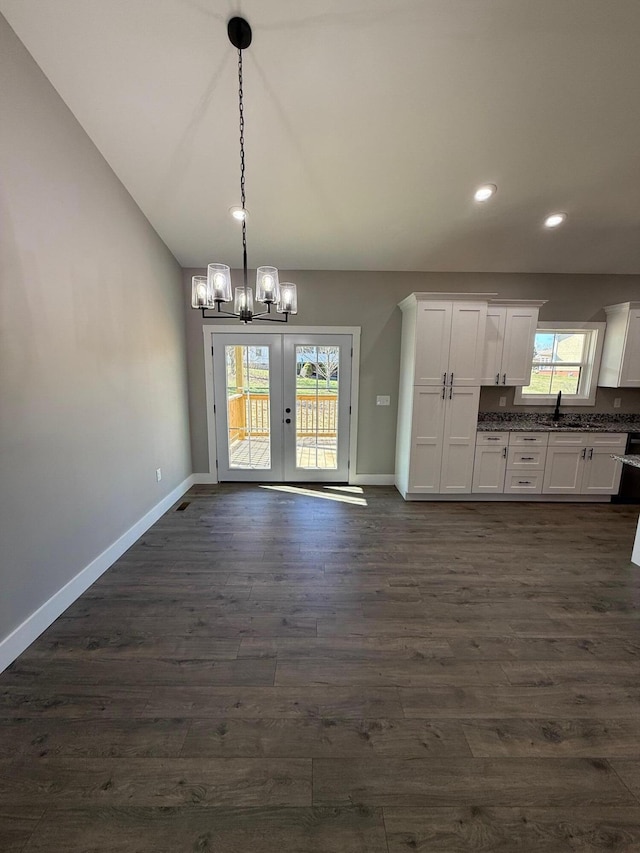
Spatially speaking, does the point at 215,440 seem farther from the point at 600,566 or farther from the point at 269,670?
the point at 600,566

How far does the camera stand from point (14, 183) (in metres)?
1.86

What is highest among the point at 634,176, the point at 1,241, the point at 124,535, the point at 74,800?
the point at 634,176

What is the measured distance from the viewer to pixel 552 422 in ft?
13.7

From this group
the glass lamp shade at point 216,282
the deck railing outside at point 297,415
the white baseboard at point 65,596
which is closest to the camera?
the white baseboard at point 65,596

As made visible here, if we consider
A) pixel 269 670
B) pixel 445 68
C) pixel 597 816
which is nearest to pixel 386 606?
pixel 269 670

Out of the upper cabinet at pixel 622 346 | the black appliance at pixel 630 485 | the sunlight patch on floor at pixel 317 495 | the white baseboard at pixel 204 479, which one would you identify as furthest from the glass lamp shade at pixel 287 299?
the black appliance at pixel 630 485

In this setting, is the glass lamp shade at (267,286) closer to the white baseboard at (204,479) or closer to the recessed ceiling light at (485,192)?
the recessed ceiling light at (485,192)

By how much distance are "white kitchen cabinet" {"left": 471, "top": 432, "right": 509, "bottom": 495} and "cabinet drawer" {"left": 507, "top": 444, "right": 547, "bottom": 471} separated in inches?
3.1

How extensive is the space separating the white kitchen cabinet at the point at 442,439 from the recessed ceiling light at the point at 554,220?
5.53 ft

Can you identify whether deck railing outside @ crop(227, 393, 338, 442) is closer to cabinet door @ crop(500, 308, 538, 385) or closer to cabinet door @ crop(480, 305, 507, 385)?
cabinet door @ crop(480, 305, 507, 385)

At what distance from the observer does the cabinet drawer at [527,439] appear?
12.7ft

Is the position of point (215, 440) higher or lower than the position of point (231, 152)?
lower

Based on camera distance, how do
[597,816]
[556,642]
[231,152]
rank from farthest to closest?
[231,152] → [556,642] → [597,816]

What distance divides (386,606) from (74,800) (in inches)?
66.0
